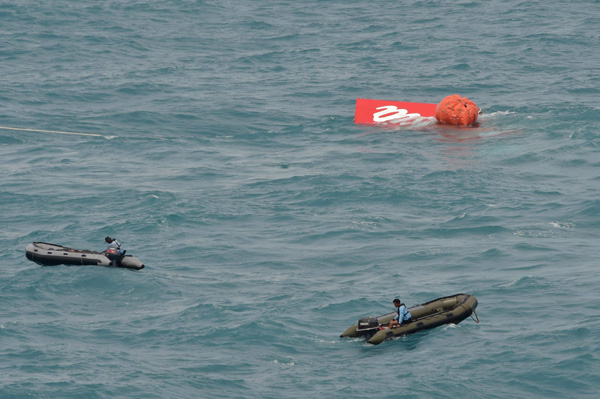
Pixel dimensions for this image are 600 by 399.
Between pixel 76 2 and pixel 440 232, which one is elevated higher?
pixel 76 2

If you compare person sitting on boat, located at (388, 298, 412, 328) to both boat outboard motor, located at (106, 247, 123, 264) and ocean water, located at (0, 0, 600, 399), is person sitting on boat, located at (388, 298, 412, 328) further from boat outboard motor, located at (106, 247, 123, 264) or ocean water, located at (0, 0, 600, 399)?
boat outboard motor, located at (106, 247, 123, 264)

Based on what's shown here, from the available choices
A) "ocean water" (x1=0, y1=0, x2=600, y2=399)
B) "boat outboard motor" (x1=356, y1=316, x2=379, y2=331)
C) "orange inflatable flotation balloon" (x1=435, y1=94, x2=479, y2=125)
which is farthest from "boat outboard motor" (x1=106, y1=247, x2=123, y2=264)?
"orange inflatable flotation balloon" (x1=435, y1=94, x2=479, y2=125)

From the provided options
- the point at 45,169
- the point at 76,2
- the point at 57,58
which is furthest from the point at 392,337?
the point at 76,2

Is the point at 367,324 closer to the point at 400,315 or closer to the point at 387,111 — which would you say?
the point at 400,315

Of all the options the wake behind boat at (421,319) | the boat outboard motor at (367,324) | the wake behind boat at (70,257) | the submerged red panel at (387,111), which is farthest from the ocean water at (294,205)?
the submerged red panel at (387,111)

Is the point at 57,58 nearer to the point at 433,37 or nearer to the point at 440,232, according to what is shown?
the point at 433,37

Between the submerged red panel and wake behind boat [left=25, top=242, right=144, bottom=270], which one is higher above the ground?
the submerged red panel
